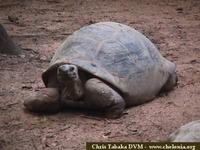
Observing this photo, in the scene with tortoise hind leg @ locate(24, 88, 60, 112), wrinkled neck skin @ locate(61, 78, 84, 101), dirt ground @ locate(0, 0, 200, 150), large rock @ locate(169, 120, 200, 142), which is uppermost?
large rock @ locate(169, 120, 200, 142)

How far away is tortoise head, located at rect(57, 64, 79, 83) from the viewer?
4691mm

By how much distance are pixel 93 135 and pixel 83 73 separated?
72 cm

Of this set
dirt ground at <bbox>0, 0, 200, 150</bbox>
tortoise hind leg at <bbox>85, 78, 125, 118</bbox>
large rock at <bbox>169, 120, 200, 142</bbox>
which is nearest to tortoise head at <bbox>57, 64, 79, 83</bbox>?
tortoise hind leg at <bbox>85, 78, 125, 118</bbox>

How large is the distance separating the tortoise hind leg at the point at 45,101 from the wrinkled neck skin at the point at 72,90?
7 centimetres

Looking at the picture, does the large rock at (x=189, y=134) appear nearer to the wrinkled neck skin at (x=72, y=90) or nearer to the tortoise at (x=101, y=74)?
the tortoise at (x=101, y=74)

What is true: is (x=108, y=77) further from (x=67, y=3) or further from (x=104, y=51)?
(x=67, y=3)

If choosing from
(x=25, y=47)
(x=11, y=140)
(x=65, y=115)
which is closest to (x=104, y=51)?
(x=65, y=115)

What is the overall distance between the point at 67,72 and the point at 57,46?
2813 mm

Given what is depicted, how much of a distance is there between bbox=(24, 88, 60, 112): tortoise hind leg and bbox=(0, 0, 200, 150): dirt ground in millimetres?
88

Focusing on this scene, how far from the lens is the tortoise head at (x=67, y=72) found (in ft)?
15.4

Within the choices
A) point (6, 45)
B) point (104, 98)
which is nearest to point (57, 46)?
point (6, 45)

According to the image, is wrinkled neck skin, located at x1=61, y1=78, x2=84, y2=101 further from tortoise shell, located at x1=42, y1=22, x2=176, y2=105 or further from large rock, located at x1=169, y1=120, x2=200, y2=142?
large rock, located at x1=169, y1=120, x2=200, y2=142

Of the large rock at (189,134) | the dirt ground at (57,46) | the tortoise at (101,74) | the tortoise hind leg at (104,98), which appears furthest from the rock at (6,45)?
the large rock at (189,134)

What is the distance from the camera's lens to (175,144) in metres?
3.51
